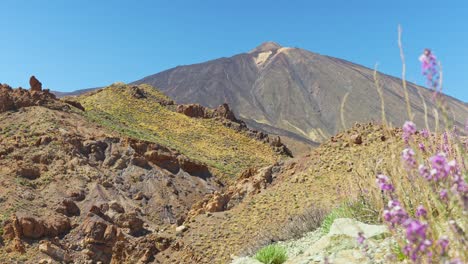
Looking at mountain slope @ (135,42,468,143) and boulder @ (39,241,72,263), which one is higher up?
mountain slope @ (135,42,468,143)

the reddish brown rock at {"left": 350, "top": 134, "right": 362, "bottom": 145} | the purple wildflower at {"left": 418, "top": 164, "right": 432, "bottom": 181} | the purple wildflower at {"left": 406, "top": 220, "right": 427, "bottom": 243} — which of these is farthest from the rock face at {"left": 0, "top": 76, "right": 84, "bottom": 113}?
the purple wildflower at {"left": 406, "top": 220, "right": 427, "bottom": 243}

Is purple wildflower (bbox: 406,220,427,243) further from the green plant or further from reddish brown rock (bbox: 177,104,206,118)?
reddish brown rock (bbox: 177,104,206,118)

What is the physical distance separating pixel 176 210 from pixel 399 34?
2471cm

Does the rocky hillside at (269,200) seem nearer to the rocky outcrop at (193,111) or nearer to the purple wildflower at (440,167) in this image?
the purple wildflower at (440,167)

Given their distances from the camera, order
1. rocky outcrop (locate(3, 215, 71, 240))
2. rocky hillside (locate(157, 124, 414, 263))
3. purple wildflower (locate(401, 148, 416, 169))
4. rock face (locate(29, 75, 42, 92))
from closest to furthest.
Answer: purple wildflower (locate(401, 148, 416, 169))
rocky hillside (locate(157, 124, 414, 263))
rocky outcrop (locate(3, 215, 71, 240))
rock face (locate(29, 75, 42, 92))

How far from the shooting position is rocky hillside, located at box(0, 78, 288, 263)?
766 inches

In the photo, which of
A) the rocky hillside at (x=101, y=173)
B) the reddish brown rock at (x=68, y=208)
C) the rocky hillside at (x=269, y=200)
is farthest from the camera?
the reddish brown rock at (x=68, y=208)

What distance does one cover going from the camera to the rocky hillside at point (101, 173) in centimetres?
1945

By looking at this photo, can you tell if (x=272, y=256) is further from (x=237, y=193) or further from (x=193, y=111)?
(x=193, y=111)

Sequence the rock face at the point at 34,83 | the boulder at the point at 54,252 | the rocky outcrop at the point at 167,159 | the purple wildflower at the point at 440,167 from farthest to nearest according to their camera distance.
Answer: the rock face at the point at 34,83, the rocky outcrop at the point at 167,159, the boulder at the point at 54,252, the purple wildflower at the point at 440,167

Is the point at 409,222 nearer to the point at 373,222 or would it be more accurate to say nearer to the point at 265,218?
the point at 373,222

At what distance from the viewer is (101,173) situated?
92.2 ft

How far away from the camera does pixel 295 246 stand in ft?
27.0

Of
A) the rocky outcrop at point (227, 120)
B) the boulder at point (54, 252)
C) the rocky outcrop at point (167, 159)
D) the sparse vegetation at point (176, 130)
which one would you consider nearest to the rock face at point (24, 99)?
the sparse vegetation at point (176, 130)
